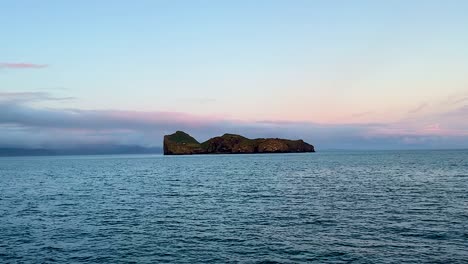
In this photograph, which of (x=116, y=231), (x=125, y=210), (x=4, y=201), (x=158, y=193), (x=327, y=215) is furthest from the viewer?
(x=158, y=193)

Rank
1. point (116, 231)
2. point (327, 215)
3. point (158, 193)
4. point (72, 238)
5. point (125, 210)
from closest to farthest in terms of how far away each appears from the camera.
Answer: point (72, 238) < point (116, 231) < point (327, 215) < point (125, 210) < point (158, 193)

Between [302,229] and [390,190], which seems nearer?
[302,229]

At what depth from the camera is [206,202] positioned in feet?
223

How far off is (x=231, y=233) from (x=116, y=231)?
13.7 m

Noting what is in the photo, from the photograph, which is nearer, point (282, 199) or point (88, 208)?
point (88, 208)

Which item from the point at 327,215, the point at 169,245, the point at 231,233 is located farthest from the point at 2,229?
the point at 327,215

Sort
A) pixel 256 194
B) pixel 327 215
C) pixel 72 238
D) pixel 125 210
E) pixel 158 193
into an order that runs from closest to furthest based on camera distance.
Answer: pixel 72 238
pixel 327 215
pixel 125 210
pixel 256 194
pixel 158 193

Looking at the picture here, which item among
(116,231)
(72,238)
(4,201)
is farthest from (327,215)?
(4,201)

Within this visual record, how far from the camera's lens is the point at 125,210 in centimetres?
6047

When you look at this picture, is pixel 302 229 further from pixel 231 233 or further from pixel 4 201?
pixel 4 201

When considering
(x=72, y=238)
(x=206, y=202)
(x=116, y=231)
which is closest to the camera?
(x=72, y=238)

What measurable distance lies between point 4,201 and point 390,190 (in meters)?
76.3

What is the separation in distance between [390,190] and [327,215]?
33267 mm

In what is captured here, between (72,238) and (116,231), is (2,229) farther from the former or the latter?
(116,231)
